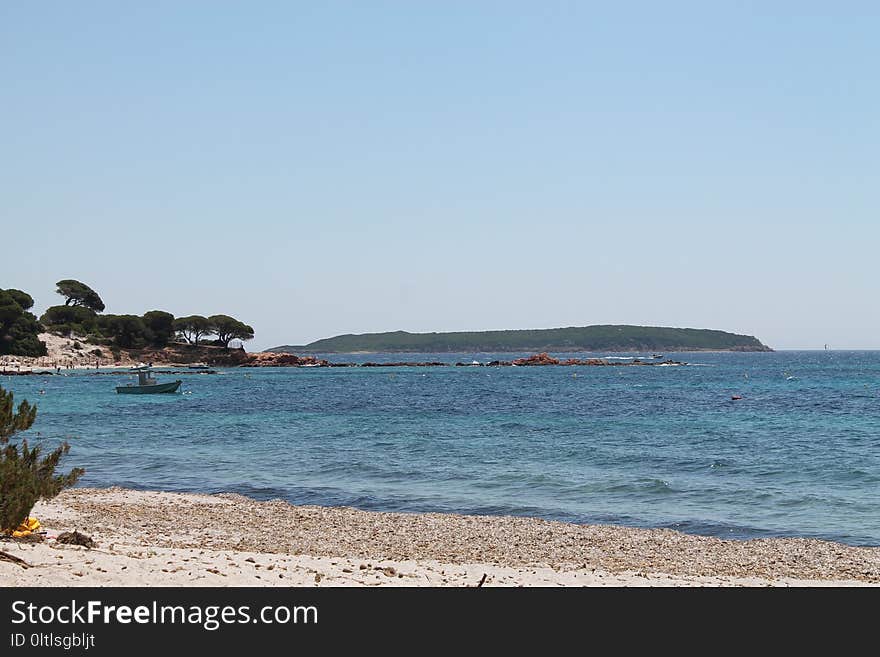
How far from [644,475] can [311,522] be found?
1169cm

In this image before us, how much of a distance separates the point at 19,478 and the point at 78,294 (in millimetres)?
166569

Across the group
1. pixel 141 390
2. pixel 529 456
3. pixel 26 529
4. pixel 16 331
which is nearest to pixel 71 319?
pixel 16 331

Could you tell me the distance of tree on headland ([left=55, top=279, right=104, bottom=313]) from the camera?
165625 millimetres

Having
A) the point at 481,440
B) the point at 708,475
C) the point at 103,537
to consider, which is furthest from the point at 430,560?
the point at 481,440

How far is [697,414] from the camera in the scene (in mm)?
49969

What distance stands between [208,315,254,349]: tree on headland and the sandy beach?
147637 millimetres

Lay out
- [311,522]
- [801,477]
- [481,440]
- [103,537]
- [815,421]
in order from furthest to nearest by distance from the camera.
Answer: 1. [815,421]
2. [481,440]
3. [801,477]
4. [311,522]
5. [103,537]

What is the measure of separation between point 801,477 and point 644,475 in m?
4.64
